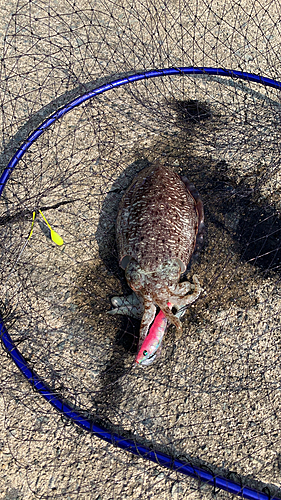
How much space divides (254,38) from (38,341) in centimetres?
580

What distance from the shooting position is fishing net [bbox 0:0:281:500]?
3.77m

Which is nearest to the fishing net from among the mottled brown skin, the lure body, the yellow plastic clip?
the yellow plastic clip

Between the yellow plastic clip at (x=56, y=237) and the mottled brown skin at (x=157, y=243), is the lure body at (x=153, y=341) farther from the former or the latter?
the yellow plastic clip at (x=56, y=237)

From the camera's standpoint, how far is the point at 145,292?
A: 3.96 meters

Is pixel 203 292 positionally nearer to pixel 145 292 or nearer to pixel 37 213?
pixel 145 292

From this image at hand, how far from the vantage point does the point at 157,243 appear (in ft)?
13.0

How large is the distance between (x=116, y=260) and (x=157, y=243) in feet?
2.68

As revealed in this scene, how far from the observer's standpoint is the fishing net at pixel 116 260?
3771 mm

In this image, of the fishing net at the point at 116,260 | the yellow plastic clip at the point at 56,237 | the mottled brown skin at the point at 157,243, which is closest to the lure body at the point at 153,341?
the mottled brown skin at the point at 157,243

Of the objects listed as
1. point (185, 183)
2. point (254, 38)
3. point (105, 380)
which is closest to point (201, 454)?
point (105, 380)

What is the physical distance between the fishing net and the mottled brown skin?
36cm

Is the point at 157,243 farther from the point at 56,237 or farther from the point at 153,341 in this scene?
the point at 56,237

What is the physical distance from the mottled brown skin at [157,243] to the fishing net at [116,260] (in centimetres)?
36

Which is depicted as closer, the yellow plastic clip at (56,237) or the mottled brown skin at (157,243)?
the mottled brown skin at (157,243)
